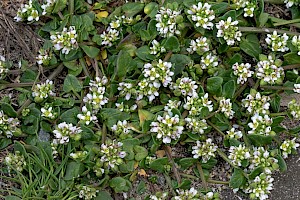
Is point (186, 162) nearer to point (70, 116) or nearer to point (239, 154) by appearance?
point (239, 154)

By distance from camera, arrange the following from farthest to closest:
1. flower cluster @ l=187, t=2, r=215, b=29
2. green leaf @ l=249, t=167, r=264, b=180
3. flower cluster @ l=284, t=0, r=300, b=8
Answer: flower cluster @ l=284, t=0, r=300, b=8, flower cluster @ l=187, t=2, r=215, b=29, green leaf @ l=249, t=167, r=264, b=180

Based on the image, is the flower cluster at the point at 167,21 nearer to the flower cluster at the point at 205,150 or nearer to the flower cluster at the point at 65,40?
the flower cluster at the point at 65,40

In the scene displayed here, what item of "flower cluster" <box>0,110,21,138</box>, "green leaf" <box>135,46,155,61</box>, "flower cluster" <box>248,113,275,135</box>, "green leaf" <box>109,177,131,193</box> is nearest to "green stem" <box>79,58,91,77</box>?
"green leaf" <box>135,46,155,61</box>

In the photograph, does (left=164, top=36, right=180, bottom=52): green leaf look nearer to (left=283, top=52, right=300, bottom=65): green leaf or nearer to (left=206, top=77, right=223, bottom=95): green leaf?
(left=206, top=77, right=223, bottom=95): green leaf

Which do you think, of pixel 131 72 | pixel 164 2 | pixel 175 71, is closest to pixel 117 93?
pixel 131 72

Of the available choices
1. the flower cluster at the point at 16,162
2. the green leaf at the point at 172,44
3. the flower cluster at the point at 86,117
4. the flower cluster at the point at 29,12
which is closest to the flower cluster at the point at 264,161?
the green leaf at the point at 172,44

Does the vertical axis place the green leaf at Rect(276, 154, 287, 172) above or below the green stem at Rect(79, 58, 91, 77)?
below

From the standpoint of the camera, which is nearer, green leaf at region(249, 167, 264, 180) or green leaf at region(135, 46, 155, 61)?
green leaf at region(249, 167, 264, 180)
